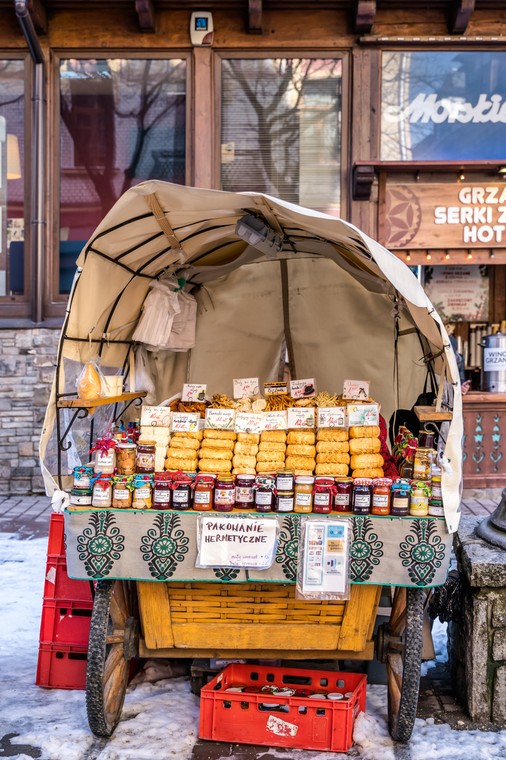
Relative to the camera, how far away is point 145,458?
Result: 13.9 feet

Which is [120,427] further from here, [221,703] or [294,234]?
[221,703]

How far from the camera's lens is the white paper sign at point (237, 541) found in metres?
3.86

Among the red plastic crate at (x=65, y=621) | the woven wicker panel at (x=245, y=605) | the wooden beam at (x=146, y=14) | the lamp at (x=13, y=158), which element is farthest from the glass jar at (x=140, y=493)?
the wooden beam at (x=146, y=14)

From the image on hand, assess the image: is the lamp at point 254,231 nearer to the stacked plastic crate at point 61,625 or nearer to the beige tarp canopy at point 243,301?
the beige tarp canopy at point 243,301

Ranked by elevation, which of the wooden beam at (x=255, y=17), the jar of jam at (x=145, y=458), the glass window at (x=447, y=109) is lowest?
the jar of jam at (x=145, y=458)

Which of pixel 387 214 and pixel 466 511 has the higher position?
pixel 387 214

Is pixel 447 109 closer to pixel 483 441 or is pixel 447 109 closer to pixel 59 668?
pixel 483 441

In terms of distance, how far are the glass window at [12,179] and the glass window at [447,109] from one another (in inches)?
174

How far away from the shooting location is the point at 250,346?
6.33 metres

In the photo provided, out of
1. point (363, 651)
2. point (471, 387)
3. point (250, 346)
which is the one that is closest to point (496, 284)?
point (471, 387)

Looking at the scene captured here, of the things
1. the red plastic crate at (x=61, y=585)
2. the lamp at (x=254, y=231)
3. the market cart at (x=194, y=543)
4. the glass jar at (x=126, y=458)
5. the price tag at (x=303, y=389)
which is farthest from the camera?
the price tag at (x=303, y=389)

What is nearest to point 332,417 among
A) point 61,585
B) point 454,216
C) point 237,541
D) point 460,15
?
point 237,541

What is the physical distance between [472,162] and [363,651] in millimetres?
6382

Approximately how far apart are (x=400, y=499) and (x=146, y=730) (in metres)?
1.77
